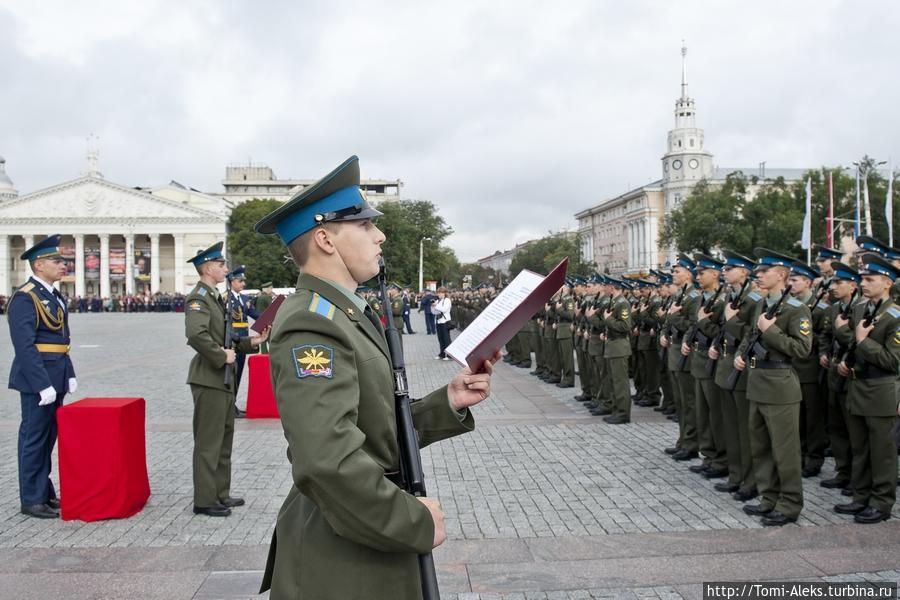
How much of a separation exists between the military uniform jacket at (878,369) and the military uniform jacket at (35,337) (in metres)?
6.74

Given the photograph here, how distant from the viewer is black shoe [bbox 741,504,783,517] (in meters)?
6.05

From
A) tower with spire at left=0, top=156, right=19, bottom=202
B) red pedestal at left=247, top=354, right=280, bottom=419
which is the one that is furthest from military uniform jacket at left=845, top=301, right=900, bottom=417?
tower with spire at left=0, top=156, right=19, bottom=202

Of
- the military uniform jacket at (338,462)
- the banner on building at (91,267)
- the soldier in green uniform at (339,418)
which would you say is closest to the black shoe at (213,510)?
the soldier in green uniform at (339,418)

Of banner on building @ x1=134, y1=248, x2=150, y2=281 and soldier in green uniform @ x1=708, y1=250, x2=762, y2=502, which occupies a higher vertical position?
banner on building @ x1=134, y1=248, x2=150, y2=281

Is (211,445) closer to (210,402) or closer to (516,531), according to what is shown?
(210,402)

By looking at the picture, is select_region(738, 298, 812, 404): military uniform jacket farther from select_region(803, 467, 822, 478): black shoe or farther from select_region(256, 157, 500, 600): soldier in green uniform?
select_region(256, 157, 500, 600): soldier in green uniform

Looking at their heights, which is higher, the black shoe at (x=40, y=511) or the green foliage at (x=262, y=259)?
the green foliage at (x=262, y=259)

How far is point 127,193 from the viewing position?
102250 mm

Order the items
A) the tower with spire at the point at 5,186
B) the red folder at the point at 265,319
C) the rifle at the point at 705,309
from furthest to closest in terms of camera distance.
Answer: the tower with spire at the point at 5,186 → the rifle at the point at 705,309 → the red folder at the point at 265,319

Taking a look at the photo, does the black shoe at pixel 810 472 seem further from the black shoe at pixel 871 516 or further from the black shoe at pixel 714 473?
the black shoe at pixel 871 516

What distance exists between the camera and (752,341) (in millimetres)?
6312

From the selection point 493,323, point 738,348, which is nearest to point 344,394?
point 493,323

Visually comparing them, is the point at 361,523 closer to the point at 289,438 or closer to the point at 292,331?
the point at 289,438

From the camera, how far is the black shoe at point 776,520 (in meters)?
5.84
